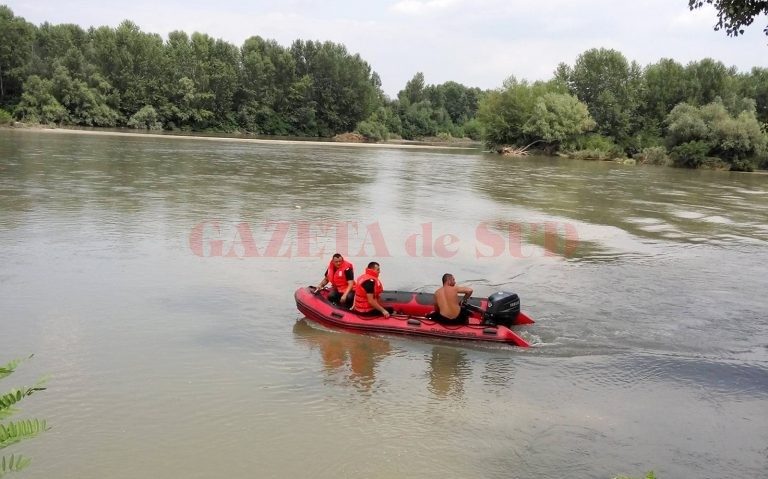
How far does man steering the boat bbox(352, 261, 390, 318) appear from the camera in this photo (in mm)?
9547

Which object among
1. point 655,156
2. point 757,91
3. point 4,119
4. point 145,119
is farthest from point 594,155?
point 4,119

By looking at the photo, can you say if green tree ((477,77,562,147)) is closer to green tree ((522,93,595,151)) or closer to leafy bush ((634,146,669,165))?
green tree ((522,93,595,151))

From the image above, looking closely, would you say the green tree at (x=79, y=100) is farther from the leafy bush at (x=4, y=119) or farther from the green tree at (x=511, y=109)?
the green tree at (x=511, y=109)

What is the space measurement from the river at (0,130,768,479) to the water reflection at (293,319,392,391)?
0.04 metres

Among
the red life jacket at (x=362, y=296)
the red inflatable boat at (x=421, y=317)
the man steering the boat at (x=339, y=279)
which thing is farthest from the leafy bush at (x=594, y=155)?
the red life jacket at (x=362, y=296)

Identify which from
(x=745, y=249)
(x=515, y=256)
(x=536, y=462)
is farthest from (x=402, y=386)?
(x=745, y=249)

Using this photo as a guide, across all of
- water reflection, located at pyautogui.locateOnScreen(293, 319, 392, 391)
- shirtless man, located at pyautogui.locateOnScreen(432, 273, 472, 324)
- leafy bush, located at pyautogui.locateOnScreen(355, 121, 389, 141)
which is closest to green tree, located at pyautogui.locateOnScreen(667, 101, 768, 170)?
leafy bush, located at pyautogui.locateOnScreen(355, 121, 389, 141)

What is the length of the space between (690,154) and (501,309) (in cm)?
4391

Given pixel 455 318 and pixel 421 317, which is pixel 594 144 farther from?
Result: pixel 455 318

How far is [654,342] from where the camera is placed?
9.79 metres

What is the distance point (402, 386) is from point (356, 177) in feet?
80.9

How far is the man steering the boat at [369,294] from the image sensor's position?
9547mm

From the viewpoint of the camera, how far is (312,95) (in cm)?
8231

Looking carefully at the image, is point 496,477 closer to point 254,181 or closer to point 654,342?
point 654,342
